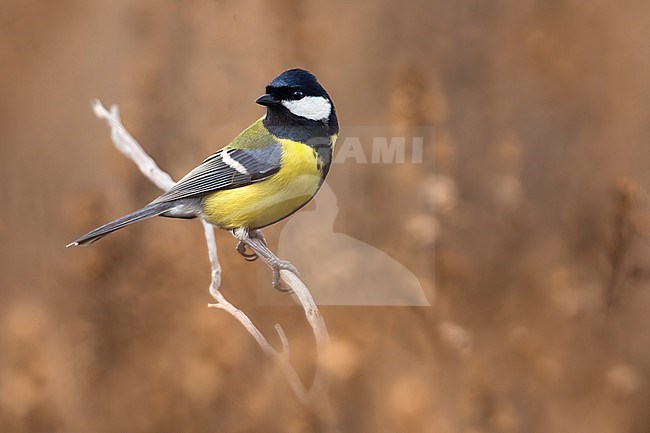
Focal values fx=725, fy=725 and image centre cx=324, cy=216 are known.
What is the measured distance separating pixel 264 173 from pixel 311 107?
11 cm

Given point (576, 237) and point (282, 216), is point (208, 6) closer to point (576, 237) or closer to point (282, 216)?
point (282, 216)

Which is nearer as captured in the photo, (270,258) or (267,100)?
(267,100)

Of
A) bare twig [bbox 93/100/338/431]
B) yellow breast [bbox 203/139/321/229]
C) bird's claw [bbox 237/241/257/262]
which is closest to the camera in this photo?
bare twig [bbox 93/100/338/431]

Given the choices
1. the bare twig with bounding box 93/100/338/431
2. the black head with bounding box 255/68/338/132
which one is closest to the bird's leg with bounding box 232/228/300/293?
the bare twig with bounding box 93/100/338/431

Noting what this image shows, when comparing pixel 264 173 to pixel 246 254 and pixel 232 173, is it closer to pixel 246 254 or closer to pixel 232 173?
pixel 232 173

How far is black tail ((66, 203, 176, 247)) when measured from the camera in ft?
2.43

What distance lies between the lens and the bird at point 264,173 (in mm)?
821

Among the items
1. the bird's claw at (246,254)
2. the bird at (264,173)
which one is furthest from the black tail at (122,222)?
the bird's claw at (246,254)

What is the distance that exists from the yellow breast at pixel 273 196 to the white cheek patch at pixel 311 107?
1.8 inches

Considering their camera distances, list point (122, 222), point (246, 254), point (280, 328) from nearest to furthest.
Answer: point (280, 328), point (122, 222), point (246, 254)

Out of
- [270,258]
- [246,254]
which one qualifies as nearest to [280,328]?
[270,258]

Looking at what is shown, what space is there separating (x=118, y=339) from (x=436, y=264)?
477mm

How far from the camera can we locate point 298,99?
30.8 inches

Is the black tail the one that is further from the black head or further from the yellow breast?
the black head
